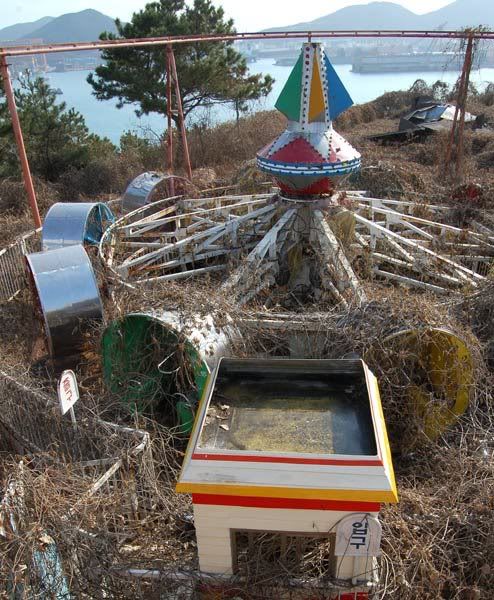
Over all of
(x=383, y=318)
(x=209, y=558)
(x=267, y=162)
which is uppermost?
(x=267, y=162)

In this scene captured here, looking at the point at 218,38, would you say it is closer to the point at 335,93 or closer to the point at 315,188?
the point at 335,93

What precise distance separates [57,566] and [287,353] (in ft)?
11.6

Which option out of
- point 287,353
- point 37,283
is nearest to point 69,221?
point 37,283

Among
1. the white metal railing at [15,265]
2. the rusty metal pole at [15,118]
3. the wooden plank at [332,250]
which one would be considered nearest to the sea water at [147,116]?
the wooden plank at [332,250]

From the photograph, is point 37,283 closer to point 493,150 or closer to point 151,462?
point 151,462

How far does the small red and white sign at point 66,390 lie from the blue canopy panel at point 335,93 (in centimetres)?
577

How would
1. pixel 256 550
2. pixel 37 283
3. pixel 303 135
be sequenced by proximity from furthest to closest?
1. pixel 303 135
2. pixel 37 283
3. pixel 256 550

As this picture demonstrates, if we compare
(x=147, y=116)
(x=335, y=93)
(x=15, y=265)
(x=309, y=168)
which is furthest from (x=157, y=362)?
(x=147, y=116)

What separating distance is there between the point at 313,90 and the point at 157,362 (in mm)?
4869

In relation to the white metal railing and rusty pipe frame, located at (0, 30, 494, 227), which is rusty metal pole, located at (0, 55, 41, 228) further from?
the white metal railing

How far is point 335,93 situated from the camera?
324 inches

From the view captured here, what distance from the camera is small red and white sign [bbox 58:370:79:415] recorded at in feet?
17.1

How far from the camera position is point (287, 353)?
6789 mm

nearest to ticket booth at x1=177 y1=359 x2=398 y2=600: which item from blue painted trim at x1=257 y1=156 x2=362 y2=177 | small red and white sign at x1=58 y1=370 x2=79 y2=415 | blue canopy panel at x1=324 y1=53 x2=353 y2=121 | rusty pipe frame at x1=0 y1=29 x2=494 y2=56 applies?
small red and white sign at x1=58 y1=370 x2=79 y2=415
